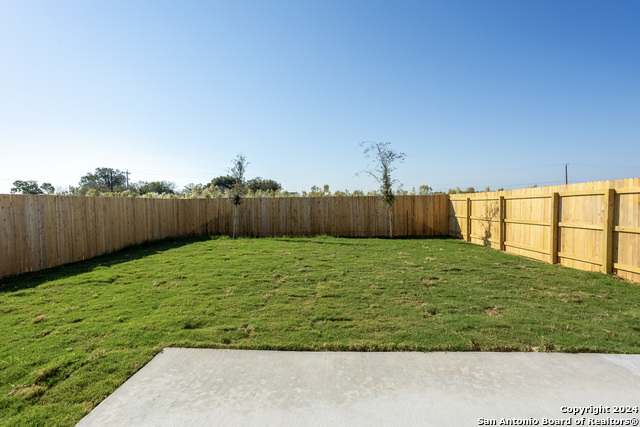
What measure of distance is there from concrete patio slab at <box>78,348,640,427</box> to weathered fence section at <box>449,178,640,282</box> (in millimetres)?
3918

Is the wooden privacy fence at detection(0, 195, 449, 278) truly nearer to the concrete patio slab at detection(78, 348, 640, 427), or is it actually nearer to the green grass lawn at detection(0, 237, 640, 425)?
the green grass lawn at detection(0, 237, 640, 425)

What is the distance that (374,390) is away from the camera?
2.31 m

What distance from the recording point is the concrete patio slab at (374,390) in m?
2.01

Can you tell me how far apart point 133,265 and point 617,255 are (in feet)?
30.7

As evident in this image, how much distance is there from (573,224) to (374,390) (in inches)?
259

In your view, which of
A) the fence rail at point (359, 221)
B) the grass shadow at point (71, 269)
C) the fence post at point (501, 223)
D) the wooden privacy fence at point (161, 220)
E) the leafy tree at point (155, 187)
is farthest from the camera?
the leafy tree at point (155, 187)

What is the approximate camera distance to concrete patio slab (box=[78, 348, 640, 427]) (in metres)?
2.01

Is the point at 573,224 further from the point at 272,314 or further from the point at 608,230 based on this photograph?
the point at 272,314

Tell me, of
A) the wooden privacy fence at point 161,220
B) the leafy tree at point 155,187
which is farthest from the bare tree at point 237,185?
the leafy tree at point 155,187

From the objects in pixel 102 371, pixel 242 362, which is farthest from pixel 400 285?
pixel 102 371

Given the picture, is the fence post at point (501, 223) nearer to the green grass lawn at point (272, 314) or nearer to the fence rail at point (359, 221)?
the fence rail at point (359, 221)

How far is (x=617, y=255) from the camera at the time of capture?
5.82 m

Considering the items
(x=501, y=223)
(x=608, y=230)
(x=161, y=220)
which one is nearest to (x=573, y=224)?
(x=608, y=230)

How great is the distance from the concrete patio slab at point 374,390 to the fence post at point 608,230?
4003 millimetres
